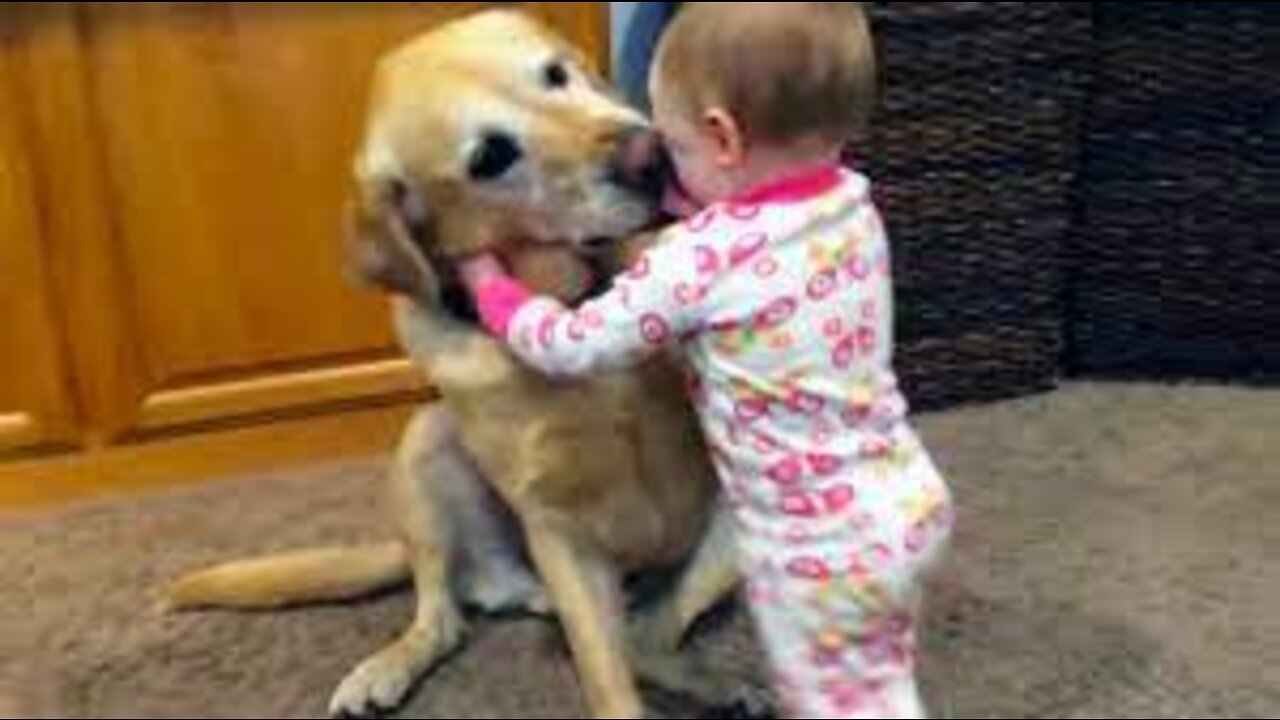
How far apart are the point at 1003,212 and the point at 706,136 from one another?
0.75m

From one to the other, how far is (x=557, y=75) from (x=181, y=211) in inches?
22.2

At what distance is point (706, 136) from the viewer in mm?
1274

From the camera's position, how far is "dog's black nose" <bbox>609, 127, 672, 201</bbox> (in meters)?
1.36

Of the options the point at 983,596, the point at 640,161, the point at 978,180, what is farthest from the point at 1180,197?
the point at 640,161

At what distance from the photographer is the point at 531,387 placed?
56.2 inches

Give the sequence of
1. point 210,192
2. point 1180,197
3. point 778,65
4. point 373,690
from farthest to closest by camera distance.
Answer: point 1180,197, point 210,192, point 373,690, point 778,65

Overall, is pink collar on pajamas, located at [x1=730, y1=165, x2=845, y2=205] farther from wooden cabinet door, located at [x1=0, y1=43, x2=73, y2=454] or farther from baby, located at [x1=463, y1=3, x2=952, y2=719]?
wooden cabinet door, located at [x1=0, y1=43, x2=73, y2=454]

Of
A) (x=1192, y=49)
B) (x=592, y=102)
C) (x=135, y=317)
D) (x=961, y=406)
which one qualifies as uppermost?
(x=592, y=102)

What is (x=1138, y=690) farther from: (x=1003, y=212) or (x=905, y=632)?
(x=1003, y=212)

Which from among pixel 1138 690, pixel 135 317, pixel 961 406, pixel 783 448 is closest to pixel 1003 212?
pixel 961 406

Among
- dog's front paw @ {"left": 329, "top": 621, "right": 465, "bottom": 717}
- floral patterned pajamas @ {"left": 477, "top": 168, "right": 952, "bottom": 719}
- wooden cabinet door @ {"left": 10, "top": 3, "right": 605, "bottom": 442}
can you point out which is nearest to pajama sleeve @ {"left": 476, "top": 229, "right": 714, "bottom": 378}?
floral patterned pajamas @ {"left": 477, "top": 168, "right": 952, "bottom": 719}

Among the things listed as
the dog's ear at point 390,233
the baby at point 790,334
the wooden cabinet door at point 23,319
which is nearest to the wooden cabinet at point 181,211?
the wooden cabinet door at point 23,319

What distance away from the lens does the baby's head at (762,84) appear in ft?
3.96

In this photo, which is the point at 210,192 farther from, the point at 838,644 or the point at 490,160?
the point at 838,644
